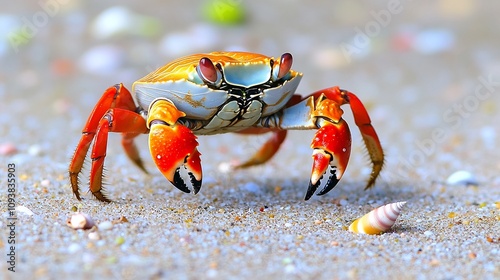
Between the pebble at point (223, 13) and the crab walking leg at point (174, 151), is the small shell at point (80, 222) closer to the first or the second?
the crab walking leg at point (174, 151)

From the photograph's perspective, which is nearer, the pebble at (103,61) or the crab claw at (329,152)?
the crab claw at (329,152)

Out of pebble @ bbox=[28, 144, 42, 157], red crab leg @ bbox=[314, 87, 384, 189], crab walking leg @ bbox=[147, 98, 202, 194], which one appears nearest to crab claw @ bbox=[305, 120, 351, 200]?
red crab leg @ bbox=[314, 87, 384, 189]

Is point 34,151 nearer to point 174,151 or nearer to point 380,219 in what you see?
point 174,151

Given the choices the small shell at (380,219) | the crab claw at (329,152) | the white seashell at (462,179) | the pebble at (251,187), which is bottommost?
the white seashell at (462,179)

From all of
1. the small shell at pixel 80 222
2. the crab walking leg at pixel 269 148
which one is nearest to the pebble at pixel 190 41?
the crab walking leg at pixel 269 148

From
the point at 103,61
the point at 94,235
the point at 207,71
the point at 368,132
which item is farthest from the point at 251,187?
the point at 103,61

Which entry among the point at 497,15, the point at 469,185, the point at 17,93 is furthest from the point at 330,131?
the point at 497,15

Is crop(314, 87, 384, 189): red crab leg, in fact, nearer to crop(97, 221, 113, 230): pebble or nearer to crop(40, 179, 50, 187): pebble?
crop(97, 221, 113, 230): pebble
